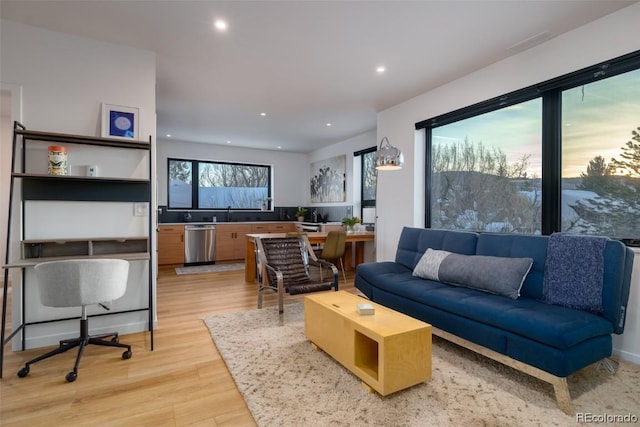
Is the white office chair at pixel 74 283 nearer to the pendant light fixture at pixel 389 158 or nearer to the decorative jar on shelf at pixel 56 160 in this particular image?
the decorative jar on shelf at pixel 56 160

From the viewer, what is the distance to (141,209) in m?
3.07

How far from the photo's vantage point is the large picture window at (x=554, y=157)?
2582 mm

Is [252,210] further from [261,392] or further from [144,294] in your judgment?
[261,392]

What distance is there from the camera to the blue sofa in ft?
6.20

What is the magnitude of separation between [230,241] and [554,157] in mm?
5838

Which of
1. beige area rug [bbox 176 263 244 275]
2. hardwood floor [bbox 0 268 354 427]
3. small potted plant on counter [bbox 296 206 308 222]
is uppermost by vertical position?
small potted plant on counter [bbox 296 206 308 222]

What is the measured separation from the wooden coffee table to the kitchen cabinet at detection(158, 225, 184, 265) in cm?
473

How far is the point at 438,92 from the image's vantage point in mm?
4031

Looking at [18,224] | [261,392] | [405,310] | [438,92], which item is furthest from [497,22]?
[18,224]

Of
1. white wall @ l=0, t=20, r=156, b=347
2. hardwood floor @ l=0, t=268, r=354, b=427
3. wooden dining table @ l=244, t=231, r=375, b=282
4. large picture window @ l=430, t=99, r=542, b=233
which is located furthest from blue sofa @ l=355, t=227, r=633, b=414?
white wall @ l=0, t=20, r=156, b=347

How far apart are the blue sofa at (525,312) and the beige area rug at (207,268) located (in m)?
3.80

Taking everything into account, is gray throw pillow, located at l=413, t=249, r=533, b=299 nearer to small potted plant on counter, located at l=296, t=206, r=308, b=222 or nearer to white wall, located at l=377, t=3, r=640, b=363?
white wall, located at l=377, t=3, r=640, b=363

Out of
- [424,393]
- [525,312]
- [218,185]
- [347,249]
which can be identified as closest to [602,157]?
[525,312]

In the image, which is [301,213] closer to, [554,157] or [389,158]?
[389,158]
